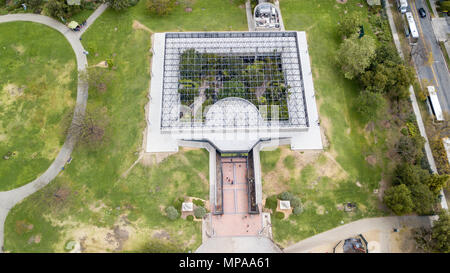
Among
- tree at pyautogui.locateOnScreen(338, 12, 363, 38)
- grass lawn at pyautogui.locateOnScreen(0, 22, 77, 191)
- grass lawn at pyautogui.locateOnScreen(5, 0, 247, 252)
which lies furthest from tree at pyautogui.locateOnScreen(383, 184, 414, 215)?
grass lawn at pyautogui.locateOnScreen(0, 22, 77, 191)

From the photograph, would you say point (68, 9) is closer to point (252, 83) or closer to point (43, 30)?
point (43, 30)

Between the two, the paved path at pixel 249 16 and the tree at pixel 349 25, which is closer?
the tree at pixel 349 25

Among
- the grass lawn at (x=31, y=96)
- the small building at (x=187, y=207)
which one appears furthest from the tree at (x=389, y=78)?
the grass lawn at (x=31, y=96)

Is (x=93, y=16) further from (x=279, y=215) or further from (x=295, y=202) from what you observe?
(x=295, y=202)

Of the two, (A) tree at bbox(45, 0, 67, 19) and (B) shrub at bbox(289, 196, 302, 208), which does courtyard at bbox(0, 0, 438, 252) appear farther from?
(A) tree at bbox(45, 0, 67, 19)

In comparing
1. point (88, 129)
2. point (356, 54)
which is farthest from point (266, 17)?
point (88, 129)

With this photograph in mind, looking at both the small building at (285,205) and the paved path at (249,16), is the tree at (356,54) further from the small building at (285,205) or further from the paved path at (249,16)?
the small building at (285,205)

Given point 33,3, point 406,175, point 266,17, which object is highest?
point 33,3

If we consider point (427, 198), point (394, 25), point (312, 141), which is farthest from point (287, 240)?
point (394, 25)
